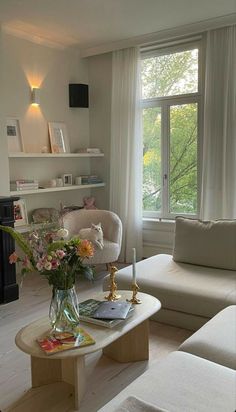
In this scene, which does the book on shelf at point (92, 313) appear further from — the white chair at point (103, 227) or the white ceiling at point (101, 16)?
the white ceiling at point (101, 16)

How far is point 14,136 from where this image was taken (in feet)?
14.2

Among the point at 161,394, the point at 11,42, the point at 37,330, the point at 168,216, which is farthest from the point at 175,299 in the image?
the point at 11,42

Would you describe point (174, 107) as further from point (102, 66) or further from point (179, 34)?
point (102, 66)

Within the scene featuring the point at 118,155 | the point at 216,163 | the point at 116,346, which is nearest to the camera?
the point at 116,346

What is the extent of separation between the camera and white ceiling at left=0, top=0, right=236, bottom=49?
11.7ft

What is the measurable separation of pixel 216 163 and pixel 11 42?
2641 mm

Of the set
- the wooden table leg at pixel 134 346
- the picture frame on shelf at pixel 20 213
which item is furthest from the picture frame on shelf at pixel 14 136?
the wooden table leg at pixel 134 346

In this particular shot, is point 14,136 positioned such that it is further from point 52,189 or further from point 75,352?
point 75,352

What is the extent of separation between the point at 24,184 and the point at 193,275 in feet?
7.14

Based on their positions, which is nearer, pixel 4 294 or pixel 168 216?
pixel 4 294

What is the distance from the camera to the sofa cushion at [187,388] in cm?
147

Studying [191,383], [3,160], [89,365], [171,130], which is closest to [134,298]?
[89,365]

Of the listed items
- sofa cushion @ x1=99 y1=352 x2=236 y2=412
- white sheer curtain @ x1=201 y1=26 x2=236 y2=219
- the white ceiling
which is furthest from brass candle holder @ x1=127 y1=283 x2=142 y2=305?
the white ceiling

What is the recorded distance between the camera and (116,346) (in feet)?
8.31
